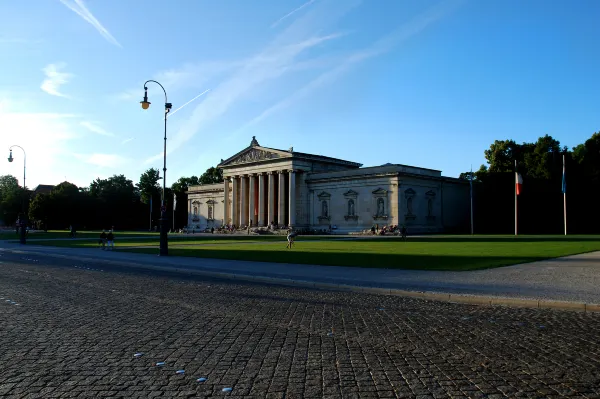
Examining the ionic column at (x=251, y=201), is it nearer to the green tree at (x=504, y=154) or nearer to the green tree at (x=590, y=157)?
the green tree at (x=504, y=154)

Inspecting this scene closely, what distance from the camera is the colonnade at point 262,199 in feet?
292

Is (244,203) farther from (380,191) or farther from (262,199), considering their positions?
(380,191)

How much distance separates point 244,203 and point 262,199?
5.87 m

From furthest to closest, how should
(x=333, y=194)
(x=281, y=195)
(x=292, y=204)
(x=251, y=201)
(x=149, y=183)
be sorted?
1. (x=149, y=183)
2. (x=251, y=201)
3. (x=281, y=195)
4. (x=292, y=204)
5. (x=333, y=194)

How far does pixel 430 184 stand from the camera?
81.2 meters

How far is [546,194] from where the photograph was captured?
73.4m

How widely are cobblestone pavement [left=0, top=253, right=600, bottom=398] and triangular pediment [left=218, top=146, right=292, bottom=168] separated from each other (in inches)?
Answer: 3039

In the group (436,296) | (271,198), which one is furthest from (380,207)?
(436,296)

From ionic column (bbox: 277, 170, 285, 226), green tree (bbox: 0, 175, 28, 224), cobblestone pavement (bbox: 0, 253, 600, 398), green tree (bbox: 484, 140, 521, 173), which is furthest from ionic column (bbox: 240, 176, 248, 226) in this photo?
cobblestone pavement (bbox: 0, 253, 600, 398)

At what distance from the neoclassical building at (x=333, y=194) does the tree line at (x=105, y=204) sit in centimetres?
2351

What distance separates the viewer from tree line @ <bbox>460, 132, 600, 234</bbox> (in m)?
71.6

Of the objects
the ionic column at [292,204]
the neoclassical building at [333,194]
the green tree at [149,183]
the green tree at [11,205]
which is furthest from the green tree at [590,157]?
the green tree at [11,205]

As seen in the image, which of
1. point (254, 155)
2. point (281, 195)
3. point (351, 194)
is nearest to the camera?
point (351, 194)

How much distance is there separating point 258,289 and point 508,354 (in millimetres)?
9673
